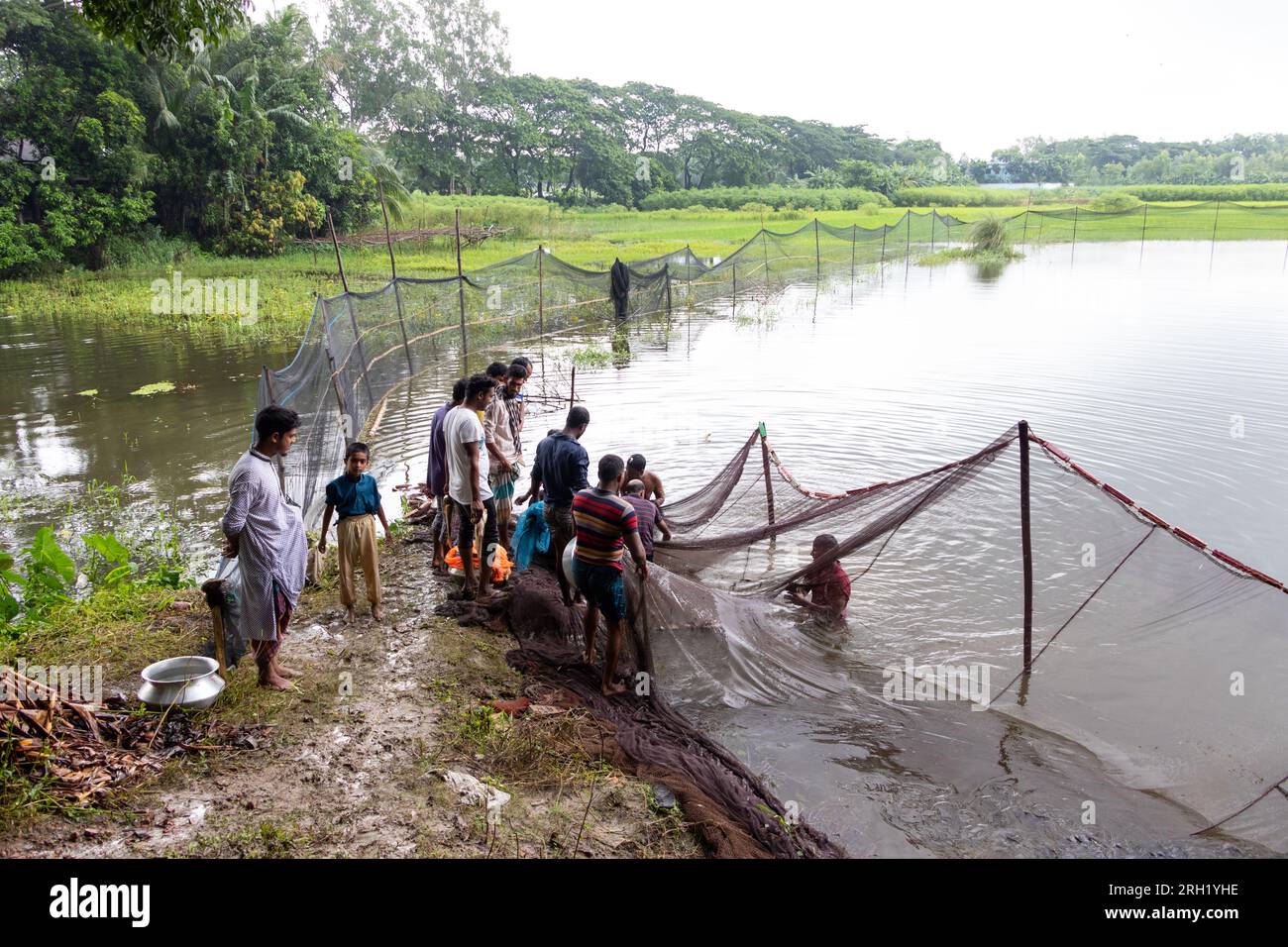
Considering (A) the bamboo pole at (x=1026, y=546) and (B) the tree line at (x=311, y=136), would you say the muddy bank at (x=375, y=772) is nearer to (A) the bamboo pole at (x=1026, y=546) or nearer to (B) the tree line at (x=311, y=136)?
(A) the bamboo pole at (x=1026, y=546)

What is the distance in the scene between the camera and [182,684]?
4129 millimetres

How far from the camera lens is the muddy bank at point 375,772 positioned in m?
3.39

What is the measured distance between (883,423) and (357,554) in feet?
23.7

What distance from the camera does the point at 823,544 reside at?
17.8 feet

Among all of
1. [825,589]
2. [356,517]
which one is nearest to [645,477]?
[825,589]

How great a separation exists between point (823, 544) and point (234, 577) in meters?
3.34

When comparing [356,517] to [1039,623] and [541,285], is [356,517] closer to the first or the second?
[1039,623]

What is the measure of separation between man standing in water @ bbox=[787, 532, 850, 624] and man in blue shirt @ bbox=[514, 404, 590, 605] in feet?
4.74

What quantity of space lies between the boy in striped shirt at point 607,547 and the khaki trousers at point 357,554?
143 centimetres

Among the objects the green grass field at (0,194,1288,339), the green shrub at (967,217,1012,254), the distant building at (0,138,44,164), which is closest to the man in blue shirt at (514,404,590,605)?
the green grass field at (0,194,1288,339)

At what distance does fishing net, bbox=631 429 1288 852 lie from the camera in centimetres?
396

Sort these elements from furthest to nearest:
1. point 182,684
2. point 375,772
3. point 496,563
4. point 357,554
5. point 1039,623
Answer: point 496,563
point 357,554
point 1039,623
point 182,684
point 375,772

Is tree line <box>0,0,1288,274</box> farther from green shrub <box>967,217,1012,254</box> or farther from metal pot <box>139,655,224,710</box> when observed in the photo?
green shrub <box>967,217,1012,254</box>
